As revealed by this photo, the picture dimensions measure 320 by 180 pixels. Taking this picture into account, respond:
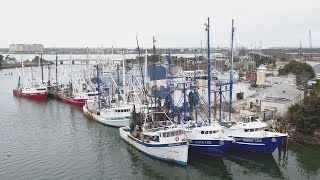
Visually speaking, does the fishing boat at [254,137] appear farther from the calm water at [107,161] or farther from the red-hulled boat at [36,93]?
the red-hulled boat at [36,93]

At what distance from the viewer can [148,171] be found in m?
29.6

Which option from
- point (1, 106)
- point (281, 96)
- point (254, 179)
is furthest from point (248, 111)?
point (1, 106)

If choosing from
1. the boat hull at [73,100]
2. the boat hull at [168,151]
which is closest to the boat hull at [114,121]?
the boat hull at [168,151]

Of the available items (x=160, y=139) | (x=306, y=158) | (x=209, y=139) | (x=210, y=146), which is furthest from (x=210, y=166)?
(x=306, y=158)

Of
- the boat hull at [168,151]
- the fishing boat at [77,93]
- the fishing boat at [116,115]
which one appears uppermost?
the fishing boat at [77,93]

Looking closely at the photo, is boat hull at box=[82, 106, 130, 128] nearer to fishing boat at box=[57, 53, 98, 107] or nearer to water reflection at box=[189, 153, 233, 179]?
water reflection at box=[189, 153, 233, 179]

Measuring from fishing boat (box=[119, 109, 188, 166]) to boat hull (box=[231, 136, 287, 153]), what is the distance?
532 cm

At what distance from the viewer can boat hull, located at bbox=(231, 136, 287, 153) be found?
31244mm

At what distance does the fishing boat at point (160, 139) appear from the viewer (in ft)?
97.6

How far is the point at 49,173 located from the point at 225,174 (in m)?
13.4

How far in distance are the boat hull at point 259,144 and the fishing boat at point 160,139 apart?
5.32 m

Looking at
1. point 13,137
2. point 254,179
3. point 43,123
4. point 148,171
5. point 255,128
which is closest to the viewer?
point 254,179

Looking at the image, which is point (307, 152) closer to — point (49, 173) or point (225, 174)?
point (225, 174)

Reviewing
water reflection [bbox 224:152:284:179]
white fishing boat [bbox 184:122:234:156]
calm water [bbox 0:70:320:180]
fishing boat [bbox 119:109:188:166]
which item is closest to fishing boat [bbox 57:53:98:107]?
calm water [bbox 0:70:320:180]
